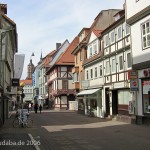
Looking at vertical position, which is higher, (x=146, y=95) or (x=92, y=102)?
(x=146, y=95)

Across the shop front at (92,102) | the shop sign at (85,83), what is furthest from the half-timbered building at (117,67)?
the shop sign at (85,83)

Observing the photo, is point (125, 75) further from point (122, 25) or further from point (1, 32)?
point (1, 32)

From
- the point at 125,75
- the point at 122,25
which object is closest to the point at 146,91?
the point at 125,75

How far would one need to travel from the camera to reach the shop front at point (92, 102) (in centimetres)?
3575

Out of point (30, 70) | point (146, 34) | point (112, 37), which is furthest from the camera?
point (30, 70)

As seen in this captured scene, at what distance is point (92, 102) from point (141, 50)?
53.0ft

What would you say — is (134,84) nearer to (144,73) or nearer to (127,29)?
(144,73)

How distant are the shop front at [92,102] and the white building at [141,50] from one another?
10679 millimetres

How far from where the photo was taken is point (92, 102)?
39.1 metres

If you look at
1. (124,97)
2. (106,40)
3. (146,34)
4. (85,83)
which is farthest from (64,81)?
(146,34)

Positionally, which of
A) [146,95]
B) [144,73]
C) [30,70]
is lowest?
[146,95]

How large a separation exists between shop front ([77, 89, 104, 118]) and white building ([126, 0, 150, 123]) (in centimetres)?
1068

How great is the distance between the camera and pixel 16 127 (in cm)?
2380

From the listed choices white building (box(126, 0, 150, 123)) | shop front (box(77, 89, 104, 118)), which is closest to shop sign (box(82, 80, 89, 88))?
shop front (box(77, 89, 104, 118))
